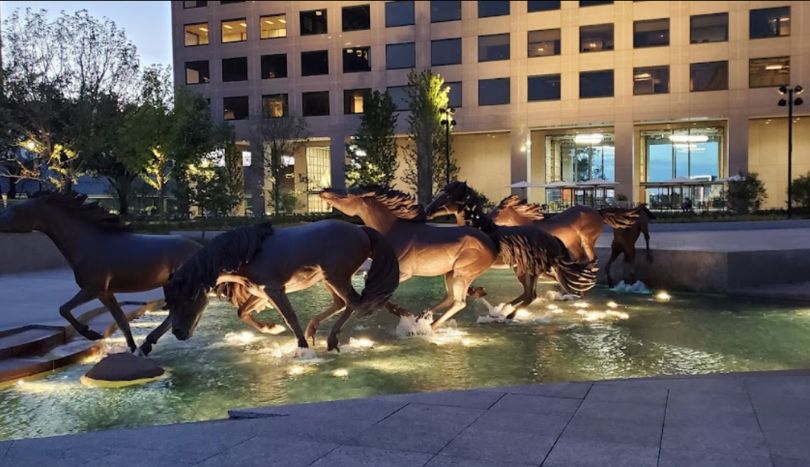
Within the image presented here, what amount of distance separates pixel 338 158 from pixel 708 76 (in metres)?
31.7

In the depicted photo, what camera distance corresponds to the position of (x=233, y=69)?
6347cm

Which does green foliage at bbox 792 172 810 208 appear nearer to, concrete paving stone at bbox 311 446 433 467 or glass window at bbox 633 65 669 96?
Answer: glass window at bbox 633 65 669 96

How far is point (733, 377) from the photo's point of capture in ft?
20.1

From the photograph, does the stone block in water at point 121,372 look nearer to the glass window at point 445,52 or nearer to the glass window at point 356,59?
the glass window at point 445,52

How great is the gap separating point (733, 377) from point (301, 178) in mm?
56551

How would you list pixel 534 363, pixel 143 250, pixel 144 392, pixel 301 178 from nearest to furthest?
pixel 144 392, pixel 534 363, pixel 143 250, pixel 301 178

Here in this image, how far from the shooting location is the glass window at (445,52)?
2277 inches

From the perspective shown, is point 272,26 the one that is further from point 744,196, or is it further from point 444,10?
point 744,196

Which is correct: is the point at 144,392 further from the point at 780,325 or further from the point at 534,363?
the point at 780,325

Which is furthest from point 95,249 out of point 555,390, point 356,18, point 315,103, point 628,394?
point 356,18

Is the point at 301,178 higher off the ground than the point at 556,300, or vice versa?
the point at 301,178

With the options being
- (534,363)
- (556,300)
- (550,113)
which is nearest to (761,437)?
(534,363)

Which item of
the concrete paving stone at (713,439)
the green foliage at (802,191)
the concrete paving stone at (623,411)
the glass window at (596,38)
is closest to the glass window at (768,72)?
the glass window at (596,38)

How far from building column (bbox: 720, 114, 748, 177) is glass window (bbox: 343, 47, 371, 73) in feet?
102
